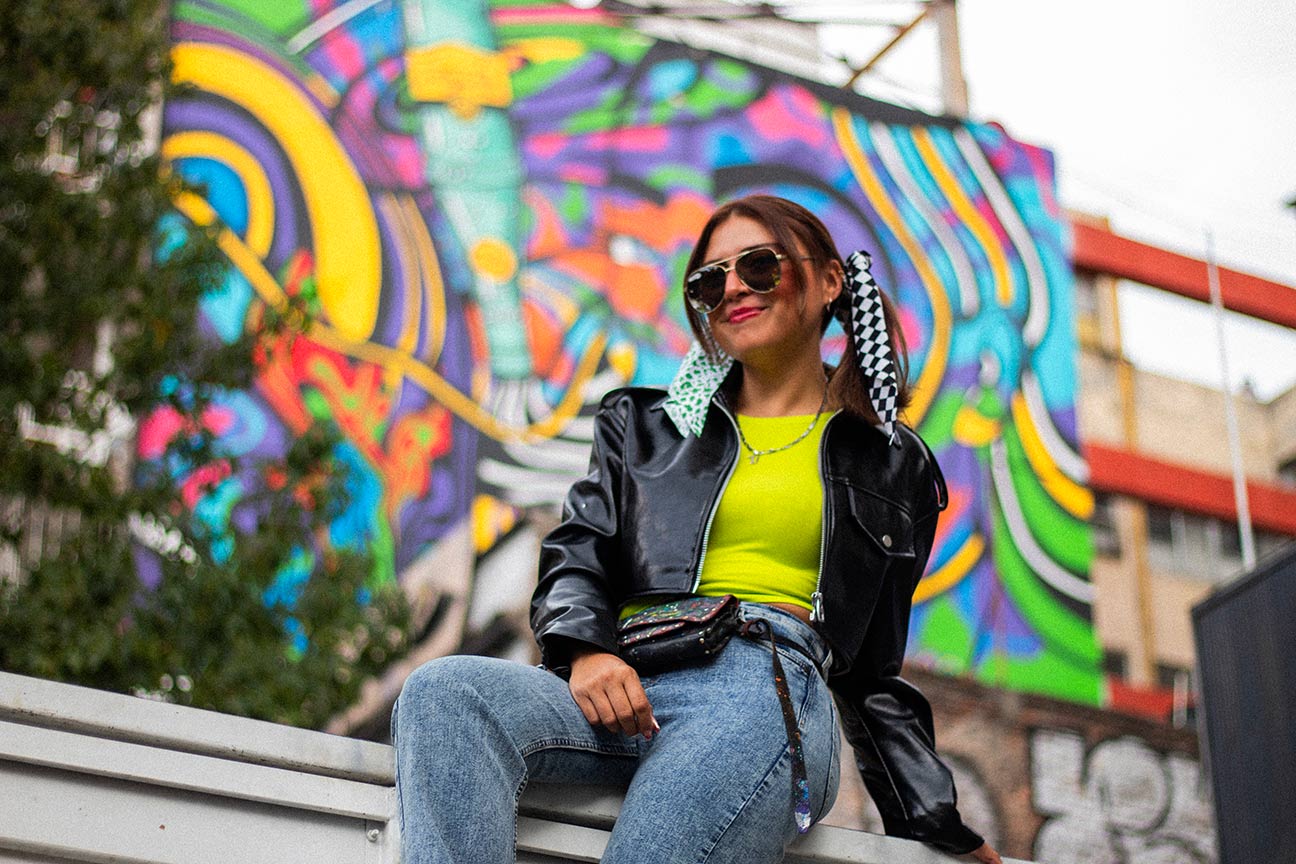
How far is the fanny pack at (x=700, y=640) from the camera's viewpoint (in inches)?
112

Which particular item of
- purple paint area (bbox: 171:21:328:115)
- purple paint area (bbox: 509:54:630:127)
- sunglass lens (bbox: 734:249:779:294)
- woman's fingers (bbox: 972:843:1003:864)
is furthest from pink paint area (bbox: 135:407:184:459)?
woman's fingers (bbox: 972:843:1003:864)

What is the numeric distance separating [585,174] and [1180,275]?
1233cm

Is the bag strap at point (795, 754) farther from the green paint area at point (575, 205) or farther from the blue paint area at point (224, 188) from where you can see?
the green paint area at point (575, 205)

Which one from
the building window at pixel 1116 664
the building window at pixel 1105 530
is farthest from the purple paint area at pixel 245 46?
the building window at pixel 1116 664

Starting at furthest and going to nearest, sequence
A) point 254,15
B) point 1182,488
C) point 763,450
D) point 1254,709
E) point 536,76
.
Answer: point 1182,488 < point 536,76 < point 254,15 < point 1254,709 < point 763,450

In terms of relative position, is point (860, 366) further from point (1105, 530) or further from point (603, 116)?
point (1105, 530)

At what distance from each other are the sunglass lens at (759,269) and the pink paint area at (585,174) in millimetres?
14128

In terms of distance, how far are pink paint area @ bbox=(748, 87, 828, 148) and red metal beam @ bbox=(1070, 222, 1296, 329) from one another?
7815 mm

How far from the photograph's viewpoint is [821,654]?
3066mm

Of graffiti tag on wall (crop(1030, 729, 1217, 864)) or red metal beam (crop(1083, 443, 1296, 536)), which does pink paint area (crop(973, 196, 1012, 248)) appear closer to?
graffiti tag on wall (crop(1030, 729, 1217, 864))

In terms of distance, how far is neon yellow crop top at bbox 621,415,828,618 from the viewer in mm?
3041

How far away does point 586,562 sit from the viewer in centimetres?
301

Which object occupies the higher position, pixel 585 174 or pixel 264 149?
pixel 585 174

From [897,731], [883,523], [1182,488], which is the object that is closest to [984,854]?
[897,731]
